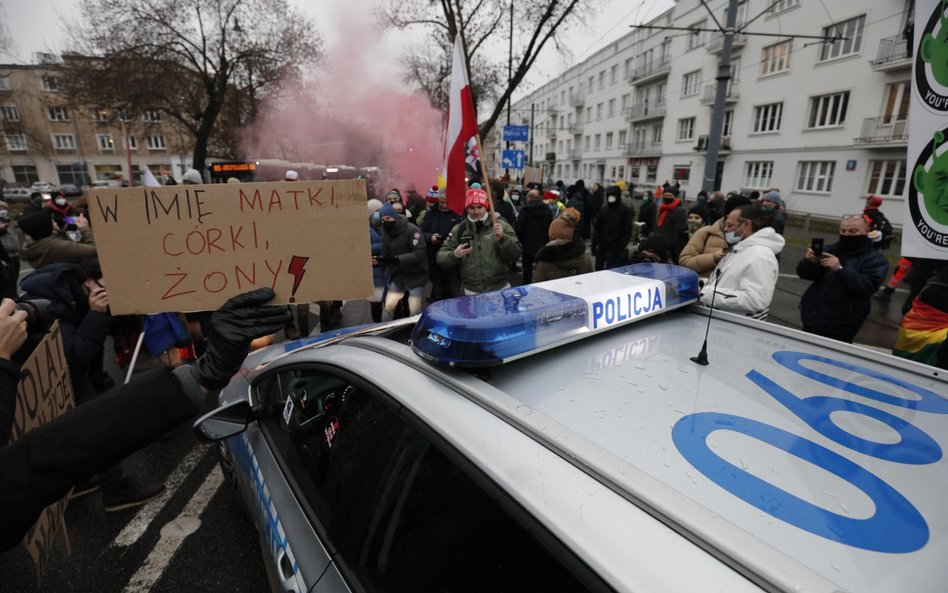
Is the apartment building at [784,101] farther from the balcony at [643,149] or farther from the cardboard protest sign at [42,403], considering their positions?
the cardboard protest sign at [42,403]

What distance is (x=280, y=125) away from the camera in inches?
1041

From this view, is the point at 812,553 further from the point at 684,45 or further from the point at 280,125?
the point at 684,45

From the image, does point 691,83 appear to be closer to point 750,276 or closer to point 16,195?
point 750,276

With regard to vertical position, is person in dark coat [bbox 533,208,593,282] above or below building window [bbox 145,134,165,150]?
below

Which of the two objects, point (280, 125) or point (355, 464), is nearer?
point (355, 464)

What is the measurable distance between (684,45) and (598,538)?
3983 centimetres

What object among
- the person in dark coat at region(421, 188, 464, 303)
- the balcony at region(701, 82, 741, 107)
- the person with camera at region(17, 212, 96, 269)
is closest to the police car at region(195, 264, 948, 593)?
the person with camera at region(17, 212, 96, 269)

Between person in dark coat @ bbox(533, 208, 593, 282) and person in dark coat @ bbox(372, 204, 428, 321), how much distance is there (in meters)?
1.45

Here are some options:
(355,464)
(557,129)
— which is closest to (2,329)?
(355,464)

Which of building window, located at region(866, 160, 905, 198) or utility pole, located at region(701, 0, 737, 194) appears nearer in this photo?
utility pole, located at region(701, 0, 737, 194)

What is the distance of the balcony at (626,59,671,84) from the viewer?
34.9m

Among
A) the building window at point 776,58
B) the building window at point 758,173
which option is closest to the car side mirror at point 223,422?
the building window at point 758,173

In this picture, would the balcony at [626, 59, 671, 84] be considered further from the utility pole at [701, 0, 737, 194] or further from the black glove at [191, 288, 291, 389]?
the black glove at [191, 288, 291, 389]

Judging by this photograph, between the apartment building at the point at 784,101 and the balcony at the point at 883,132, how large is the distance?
46 millimetres
